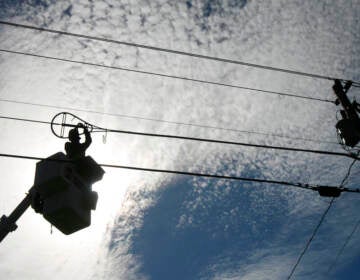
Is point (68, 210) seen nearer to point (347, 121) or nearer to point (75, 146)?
point (75, 146)

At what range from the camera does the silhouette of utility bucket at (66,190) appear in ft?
9.41

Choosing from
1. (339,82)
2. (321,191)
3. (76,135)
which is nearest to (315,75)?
(339,82)

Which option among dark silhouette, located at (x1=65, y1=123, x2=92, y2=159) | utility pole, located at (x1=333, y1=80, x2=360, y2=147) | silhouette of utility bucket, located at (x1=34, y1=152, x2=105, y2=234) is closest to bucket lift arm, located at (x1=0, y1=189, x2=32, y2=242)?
silhouette of utility bucket, located at (x1=34, y1=152, x2=105, y2=234)

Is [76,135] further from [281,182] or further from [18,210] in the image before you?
[281,182]

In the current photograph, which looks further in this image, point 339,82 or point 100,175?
point 339,82

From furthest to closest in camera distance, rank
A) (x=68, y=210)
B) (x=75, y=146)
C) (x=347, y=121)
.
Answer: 1. (x=347, y=121)
2. (x=75, y=146)
3. (x=68, y=210)

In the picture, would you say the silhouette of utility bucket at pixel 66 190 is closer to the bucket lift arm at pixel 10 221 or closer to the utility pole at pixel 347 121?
the bucket lift arm at pixel 10 221

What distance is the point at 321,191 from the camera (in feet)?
19.4

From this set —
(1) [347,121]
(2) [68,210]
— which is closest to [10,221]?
(2) [68,210]

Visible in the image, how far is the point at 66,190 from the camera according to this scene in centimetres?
290

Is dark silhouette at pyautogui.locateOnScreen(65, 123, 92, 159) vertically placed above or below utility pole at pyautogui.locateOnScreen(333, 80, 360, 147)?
below

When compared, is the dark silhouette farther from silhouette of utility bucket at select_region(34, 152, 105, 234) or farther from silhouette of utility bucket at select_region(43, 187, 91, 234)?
silhouette of utility bucket at select_region(43, 187, 91, 234)

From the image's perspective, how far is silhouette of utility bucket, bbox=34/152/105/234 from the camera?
2867mm

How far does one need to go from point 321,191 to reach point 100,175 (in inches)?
177
